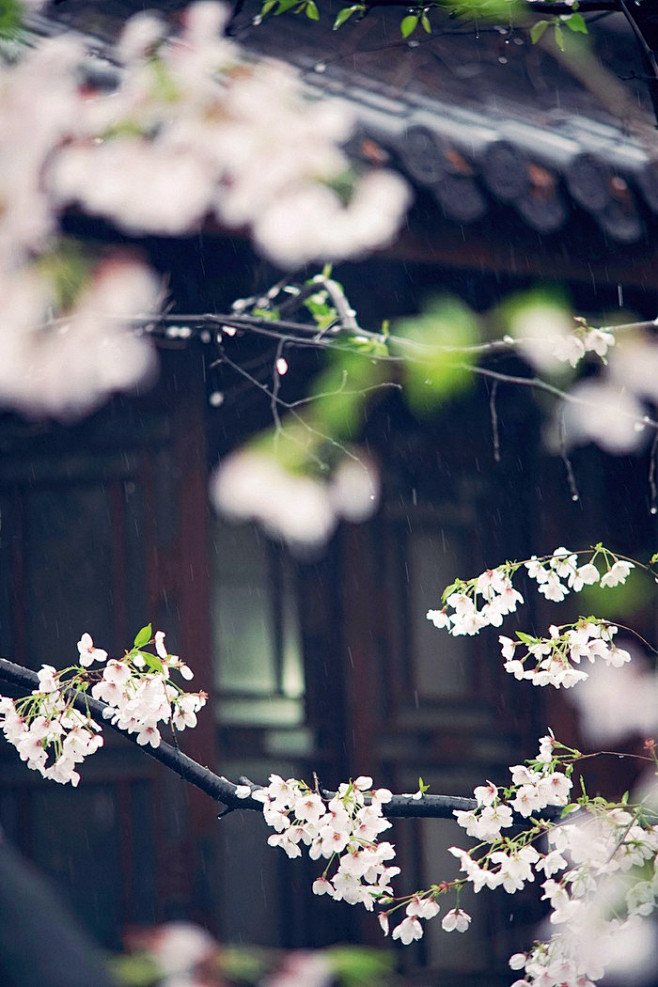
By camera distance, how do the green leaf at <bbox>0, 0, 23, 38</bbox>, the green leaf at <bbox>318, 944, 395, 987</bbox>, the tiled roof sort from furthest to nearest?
the tiled roof < the green leaf at <bbox>0, 0, 23, 38</bbox> < the green leaf at <bbox>318, 944, 395, 987</bbox>

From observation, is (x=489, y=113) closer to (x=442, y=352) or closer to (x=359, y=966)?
(x=442, y=352)

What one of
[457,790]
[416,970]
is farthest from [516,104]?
[416,970]

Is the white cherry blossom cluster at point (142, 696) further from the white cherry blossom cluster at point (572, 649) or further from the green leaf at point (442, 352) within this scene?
the green leaf at point (442, 352)

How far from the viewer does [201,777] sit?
252 centimetres

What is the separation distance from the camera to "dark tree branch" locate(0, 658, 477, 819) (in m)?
2.51

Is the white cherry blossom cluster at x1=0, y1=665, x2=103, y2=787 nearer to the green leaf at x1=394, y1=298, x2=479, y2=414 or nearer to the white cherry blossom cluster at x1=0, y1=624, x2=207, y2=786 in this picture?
the white cherry blossom cluster at x1=0, y1=624, x2=207, y2=786

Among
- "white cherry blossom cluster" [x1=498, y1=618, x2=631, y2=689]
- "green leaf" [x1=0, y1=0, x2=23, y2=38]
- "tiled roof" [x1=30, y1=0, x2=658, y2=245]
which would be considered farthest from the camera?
"tiled roof" [x1=30, y1=0, x2=658, y2=245]

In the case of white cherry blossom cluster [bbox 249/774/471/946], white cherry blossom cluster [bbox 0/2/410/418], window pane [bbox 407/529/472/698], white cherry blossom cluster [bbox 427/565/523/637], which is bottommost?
window pane [bbox 407/529/472/698]

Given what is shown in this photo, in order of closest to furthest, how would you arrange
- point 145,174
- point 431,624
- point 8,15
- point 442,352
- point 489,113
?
1. point 8,15
2. point 442,352
3. point 145,174
4. point 489,113
5. point 431,624

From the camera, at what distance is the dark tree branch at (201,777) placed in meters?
2.51

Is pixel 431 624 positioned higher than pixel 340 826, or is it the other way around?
pixel 340 826

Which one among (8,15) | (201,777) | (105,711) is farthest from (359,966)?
(8,15)

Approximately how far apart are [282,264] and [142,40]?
0.98 metres

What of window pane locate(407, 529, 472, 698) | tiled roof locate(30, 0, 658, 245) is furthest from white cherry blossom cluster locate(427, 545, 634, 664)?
window pane locate(407, 529, 472, 698)
